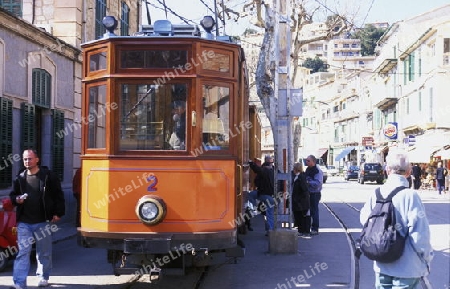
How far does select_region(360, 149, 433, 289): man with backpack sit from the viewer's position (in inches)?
169

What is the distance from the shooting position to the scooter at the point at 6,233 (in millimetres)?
8797

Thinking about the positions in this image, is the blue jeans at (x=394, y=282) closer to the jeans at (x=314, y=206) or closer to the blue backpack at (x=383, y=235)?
the blue backpack at (x=383, y=235)

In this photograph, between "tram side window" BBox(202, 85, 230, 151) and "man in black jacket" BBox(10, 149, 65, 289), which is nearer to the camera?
"tram side window" BBox(202, 85, 230, 151)

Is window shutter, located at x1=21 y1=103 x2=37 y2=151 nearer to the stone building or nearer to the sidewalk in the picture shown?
the stone building

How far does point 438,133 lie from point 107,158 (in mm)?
31566

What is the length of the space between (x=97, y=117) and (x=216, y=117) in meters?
1.43

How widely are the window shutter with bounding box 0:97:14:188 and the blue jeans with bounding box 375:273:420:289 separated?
9.47m

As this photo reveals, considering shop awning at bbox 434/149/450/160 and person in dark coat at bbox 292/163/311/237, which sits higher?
shop awning at bbox 434/149/450/160

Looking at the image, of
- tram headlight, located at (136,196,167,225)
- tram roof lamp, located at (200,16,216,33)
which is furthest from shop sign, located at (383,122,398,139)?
tram headlight, located at (136,196,167,225)

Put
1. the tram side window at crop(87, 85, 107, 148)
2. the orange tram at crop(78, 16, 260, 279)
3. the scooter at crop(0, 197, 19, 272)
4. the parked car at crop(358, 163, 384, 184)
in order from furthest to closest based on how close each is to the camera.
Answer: the parked car at crop(358, 163, 384, 184), the scooter at crop(0, 197, 19, 272), the tram side window at crop(87, 85, 107, 148), the orange tram at crop(78, 16, 260, 279)

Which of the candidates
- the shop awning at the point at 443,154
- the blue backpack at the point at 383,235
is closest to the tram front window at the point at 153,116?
the blue backpack at the point at 383,235

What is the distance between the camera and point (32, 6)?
52.9ft

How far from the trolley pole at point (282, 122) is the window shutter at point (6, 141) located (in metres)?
5.65

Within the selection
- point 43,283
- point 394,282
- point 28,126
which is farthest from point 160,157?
point 28,126
